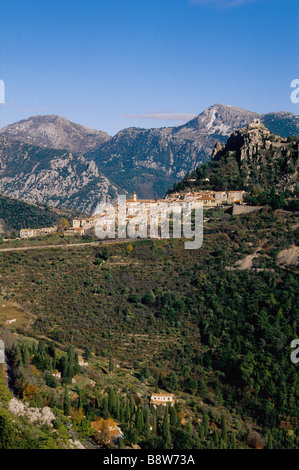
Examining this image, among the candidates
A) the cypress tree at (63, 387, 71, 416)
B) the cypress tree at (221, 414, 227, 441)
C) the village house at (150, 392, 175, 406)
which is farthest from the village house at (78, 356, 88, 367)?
the cypress tree at (221, 414, 227, 441)

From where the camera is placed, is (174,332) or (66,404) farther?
(174,332)

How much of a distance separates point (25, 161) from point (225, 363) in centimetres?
16592

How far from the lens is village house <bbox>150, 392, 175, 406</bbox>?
33.1m

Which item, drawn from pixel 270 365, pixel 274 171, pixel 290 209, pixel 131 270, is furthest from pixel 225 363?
pixel 274 171

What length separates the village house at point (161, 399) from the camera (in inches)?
1303

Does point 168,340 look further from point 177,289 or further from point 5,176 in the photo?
point 5,176

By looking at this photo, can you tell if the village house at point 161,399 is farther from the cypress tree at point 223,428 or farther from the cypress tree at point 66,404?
the cypress tree at point 66,404

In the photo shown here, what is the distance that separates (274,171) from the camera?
70.5 meters

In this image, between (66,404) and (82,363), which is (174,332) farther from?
(66,404)

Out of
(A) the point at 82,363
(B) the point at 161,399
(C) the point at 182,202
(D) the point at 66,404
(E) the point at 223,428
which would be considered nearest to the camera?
(D) the point at 66,404

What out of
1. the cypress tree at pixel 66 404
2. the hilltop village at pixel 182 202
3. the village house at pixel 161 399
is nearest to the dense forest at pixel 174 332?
the cypress tree at pixel 66 404

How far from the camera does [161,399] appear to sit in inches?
1315

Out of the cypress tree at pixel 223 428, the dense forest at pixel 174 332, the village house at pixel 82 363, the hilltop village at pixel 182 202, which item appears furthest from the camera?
the hilltop village at pixel 182 202

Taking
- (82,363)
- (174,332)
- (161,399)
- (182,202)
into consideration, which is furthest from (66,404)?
(182,202)
